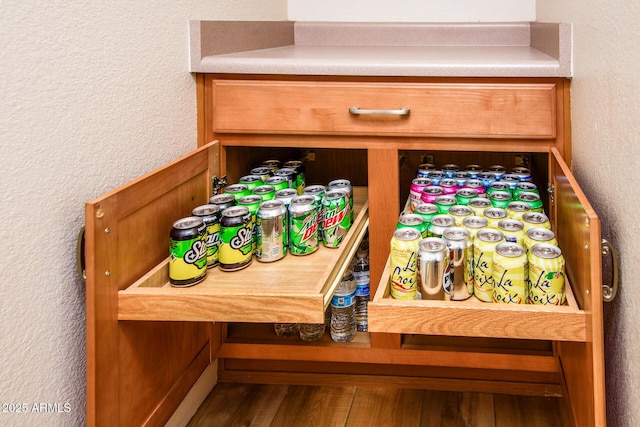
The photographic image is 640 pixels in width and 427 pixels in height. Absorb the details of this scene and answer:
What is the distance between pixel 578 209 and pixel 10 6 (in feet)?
3.00

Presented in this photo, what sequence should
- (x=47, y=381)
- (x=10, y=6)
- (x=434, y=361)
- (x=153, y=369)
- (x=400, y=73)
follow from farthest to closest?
1. (x=434, y=361)
2. (x=400, y=73)
3. (x=153, y=369)
4. (x=47, y=381)
5. (x=10, y=6)

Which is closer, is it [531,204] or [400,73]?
[531,204]

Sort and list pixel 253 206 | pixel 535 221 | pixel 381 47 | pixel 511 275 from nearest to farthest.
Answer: pixel 511 275 → pixel 535 221 → pixel 253 206 → pixel 381 47

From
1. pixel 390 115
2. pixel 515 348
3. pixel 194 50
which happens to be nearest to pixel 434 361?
pixel 515 348

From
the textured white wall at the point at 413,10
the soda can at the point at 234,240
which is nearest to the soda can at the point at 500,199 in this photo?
the soda can at the point at 234,240

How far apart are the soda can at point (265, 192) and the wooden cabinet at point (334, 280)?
14 centimetres

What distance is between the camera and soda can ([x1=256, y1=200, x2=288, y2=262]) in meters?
1.13

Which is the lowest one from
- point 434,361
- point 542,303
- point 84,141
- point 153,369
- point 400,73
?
point 434,361

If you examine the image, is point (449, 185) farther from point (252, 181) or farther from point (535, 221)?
point (252, 181)

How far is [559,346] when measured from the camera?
1.32 metres

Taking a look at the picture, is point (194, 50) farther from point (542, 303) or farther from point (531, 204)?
point (542, 303)

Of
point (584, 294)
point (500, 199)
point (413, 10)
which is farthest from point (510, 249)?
point (413, 10)

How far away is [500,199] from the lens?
1.22 metres

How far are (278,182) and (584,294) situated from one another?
2.46ft
